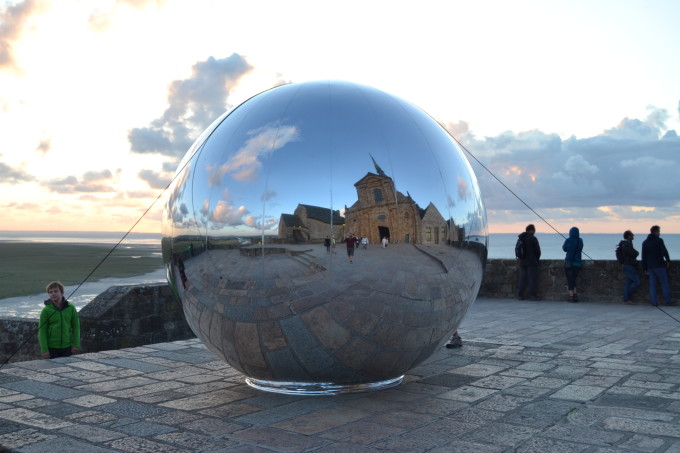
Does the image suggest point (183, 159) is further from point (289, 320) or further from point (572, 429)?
point (572, 429)

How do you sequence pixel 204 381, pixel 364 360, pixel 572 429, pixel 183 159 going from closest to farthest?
pixel 572 429 < pixel 364 360 < pixel 183 159 < pixel 204 381

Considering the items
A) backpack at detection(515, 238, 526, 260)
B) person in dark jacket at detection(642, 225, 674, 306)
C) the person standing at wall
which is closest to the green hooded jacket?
the person standing at wall

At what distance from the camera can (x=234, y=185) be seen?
539 cm

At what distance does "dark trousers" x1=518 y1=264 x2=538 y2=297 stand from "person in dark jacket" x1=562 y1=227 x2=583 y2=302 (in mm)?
750

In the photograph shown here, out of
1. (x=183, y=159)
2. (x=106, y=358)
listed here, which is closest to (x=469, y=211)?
(x=183, y=159)

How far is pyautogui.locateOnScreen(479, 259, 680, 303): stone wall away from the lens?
15992 millimetres

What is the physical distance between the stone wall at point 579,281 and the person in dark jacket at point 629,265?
0.85 ft

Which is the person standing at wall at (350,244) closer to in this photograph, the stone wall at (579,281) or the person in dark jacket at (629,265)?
the person in dark jacket at (629,265)

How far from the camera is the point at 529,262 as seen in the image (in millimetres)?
16719

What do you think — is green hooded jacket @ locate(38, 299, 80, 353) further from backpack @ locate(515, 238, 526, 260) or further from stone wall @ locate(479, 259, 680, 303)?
stone wall @ locate(479, 259, 680, 303)

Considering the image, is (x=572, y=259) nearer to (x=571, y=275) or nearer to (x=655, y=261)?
(x=571, y=275)

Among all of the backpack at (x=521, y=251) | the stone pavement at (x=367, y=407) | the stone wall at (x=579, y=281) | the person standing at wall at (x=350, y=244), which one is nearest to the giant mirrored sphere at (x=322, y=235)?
the person standing at wall at (x=350, y=244)

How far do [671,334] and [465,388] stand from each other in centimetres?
583

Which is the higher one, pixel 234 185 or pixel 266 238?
A: pixel 234 185
